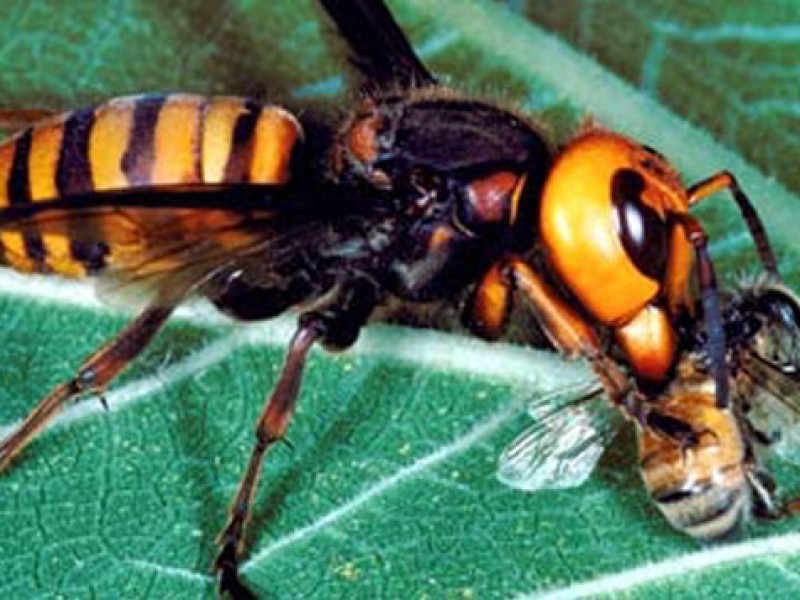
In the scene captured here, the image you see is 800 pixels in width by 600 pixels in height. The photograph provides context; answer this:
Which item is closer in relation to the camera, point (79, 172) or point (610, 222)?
point (610, 222)

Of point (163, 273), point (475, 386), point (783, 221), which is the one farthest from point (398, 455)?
point (783, 221)

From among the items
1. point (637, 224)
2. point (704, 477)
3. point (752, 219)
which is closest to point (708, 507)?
point (704, 477)

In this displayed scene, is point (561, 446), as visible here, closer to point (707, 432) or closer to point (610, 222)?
point (707, 432)

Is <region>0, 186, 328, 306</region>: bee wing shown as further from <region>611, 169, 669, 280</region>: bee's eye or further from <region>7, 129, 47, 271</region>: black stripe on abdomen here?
<region>611, 169, 669, 280</region>: bee's eye

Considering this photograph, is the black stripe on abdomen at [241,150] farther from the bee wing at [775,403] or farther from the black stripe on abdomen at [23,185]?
the bee wing at [775,403]

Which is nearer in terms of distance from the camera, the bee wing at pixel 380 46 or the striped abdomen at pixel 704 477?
the striped abdomen at pixel 704 477

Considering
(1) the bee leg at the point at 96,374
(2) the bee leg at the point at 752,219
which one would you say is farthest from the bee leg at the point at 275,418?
(2) the bee leg at the point at 752,219
